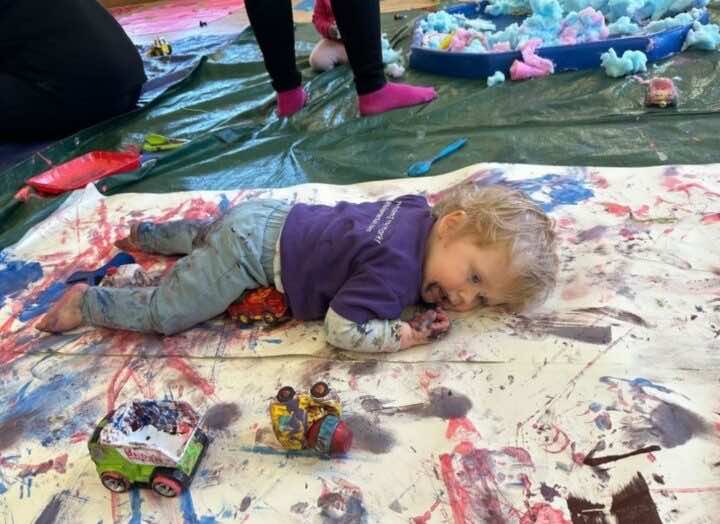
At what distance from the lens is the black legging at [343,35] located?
1.69m

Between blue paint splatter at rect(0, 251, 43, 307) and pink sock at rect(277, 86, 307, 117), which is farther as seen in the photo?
pink sock at rect(277, 86, 307, 117)

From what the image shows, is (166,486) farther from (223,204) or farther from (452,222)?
(223,204)

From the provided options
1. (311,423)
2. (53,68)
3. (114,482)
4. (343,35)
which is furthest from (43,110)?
(311,423)

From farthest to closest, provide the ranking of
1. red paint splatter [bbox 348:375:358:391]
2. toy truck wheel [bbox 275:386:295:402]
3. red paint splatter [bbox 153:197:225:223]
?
red paint splatter [bbox 153:197:225:223], red paint splatter [bbox 348:375:358:391], toy truck wheel [bbox 275:386:295:402]

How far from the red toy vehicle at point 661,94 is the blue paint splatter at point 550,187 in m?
0.43

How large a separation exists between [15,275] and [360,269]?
2.77 ft

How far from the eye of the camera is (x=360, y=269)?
1.02 meters

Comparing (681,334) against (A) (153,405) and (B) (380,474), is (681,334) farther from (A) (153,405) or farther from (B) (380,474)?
(A) (153,405)

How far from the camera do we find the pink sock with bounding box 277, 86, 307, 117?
6.31ft

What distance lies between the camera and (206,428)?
36.6 inches

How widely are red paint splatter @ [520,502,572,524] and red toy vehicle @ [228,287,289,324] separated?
21.8 inches

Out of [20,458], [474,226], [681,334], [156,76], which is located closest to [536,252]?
[474,226]

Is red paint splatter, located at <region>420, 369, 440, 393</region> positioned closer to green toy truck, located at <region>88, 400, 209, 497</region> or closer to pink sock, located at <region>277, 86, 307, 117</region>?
green toy truck, located at <region>88, 400, 209, 497</region>

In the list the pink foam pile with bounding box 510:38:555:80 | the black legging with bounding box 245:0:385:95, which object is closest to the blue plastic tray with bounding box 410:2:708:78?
the pink foam pile with bounding box 510:38:555:80
